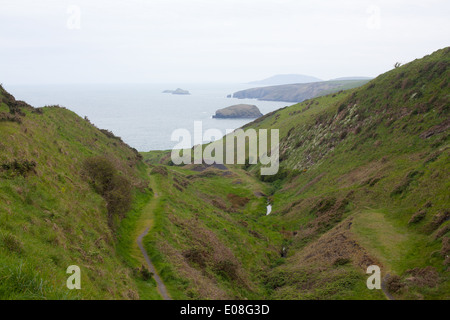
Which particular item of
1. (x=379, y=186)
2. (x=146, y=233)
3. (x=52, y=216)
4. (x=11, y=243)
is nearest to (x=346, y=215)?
(x=379, y=186)

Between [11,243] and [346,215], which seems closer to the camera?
[11,243]

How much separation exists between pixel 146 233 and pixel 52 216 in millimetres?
11010

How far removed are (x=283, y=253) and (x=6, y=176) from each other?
3341 centimetres

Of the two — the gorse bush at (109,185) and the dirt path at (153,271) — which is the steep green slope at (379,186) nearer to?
the dirt path at (153,271)

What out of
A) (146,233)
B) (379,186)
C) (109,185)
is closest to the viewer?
(146,233)

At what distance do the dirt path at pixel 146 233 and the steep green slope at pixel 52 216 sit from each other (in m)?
2.05

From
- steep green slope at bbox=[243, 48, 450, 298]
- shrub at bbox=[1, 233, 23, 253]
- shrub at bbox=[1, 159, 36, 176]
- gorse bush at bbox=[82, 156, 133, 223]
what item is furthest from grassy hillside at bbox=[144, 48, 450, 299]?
shrub at bbox=[1, 159, 36, 176]

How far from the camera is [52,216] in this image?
784 inches

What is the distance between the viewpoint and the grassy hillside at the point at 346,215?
23.8 m

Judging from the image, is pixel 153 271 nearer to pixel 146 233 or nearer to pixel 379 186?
pixel 146 233

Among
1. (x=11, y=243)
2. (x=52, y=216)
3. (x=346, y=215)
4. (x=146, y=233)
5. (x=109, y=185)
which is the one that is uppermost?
(x=11, y=243)

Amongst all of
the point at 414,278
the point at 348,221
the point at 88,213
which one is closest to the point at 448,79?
the point at 348,221

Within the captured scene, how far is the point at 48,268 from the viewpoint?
1380cm
